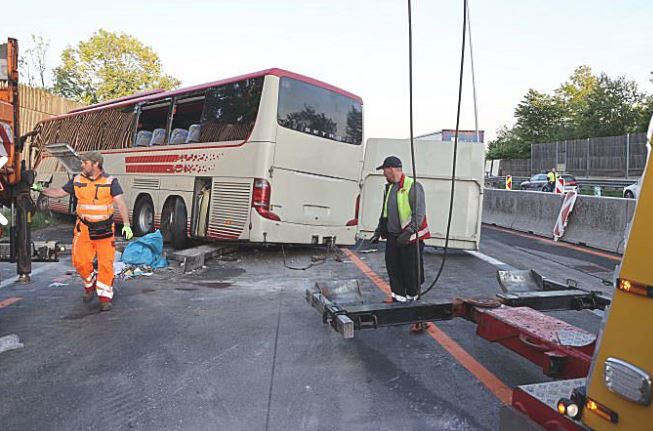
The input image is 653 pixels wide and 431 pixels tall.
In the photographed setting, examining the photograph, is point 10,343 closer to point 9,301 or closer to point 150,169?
point 9,301

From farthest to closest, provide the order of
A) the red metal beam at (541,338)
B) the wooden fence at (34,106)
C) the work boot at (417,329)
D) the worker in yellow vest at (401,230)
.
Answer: the wooden fence at (34,106), the worker in yellow vest at (401,230), the work boot at (417,329), the red metal beam at (541,338)

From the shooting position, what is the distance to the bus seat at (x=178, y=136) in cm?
1032

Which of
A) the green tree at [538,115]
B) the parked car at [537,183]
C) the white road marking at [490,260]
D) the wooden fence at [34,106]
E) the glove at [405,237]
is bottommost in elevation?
the white road marking at [490,260]

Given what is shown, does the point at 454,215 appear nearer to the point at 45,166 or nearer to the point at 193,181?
the point at 193,181

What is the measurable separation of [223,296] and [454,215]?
16.6 feet

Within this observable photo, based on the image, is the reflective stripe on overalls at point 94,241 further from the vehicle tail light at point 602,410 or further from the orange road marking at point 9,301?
the vehicle tail light at point 602,410

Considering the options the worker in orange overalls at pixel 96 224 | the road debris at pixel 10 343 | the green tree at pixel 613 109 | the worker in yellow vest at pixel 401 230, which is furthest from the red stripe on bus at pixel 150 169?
the green tree at pixel 613 109

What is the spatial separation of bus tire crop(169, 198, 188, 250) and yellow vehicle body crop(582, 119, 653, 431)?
8.87 metres

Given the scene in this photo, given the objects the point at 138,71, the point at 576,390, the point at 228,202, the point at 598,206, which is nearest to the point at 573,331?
the point at 576,390

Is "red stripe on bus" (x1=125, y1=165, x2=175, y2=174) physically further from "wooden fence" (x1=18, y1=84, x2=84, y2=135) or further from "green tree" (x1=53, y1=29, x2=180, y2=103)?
"green tree" (x1=53, y1=29, x2=180, y2=103)

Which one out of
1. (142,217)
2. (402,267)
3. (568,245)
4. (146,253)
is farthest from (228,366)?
(568,245)

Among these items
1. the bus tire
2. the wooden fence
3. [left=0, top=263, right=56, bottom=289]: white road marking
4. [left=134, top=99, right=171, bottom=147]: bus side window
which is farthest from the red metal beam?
the wooden fence

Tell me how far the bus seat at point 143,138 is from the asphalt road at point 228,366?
4.73 metres

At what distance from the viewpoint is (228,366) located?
14.2ft
